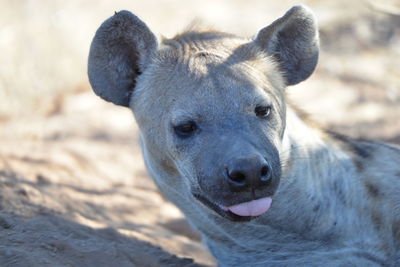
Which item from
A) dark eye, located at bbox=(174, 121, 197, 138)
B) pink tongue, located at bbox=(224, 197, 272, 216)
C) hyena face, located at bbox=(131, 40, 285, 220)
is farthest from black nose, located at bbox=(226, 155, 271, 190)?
dark eye, located at bbox=(174, 121, 197, 138)

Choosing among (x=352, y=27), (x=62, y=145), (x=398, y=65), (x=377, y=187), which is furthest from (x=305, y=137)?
(x=352, y=27)

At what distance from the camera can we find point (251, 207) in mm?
2396

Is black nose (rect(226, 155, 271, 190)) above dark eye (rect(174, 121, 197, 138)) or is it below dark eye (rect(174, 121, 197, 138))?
below

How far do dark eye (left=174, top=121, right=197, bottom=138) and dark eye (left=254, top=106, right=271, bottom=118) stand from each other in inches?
9.7

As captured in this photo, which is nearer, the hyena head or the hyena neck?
the hyena head

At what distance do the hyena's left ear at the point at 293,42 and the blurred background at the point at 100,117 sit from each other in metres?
0.39

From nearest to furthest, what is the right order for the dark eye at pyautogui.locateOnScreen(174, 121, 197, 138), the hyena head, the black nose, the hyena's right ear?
the black nose
the hyena head
the dark eye at pyautogui.locateOnScreen(174, 121, 197, 138)
the hyena's right ear

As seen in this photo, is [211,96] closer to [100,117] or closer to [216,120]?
[216,120]

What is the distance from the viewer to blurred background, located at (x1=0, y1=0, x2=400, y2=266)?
3146mm

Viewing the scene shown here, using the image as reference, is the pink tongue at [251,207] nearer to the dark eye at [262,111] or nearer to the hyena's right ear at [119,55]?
the dark eye at [262,111]

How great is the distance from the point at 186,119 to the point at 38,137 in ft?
9.50

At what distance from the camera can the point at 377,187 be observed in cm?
290

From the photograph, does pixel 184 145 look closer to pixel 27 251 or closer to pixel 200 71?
pixel 200 71

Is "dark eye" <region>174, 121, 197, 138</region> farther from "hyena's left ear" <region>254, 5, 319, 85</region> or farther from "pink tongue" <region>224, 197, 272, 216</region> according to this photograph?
"hyena's left ear" <region>254, 5, 319, 85</region>
